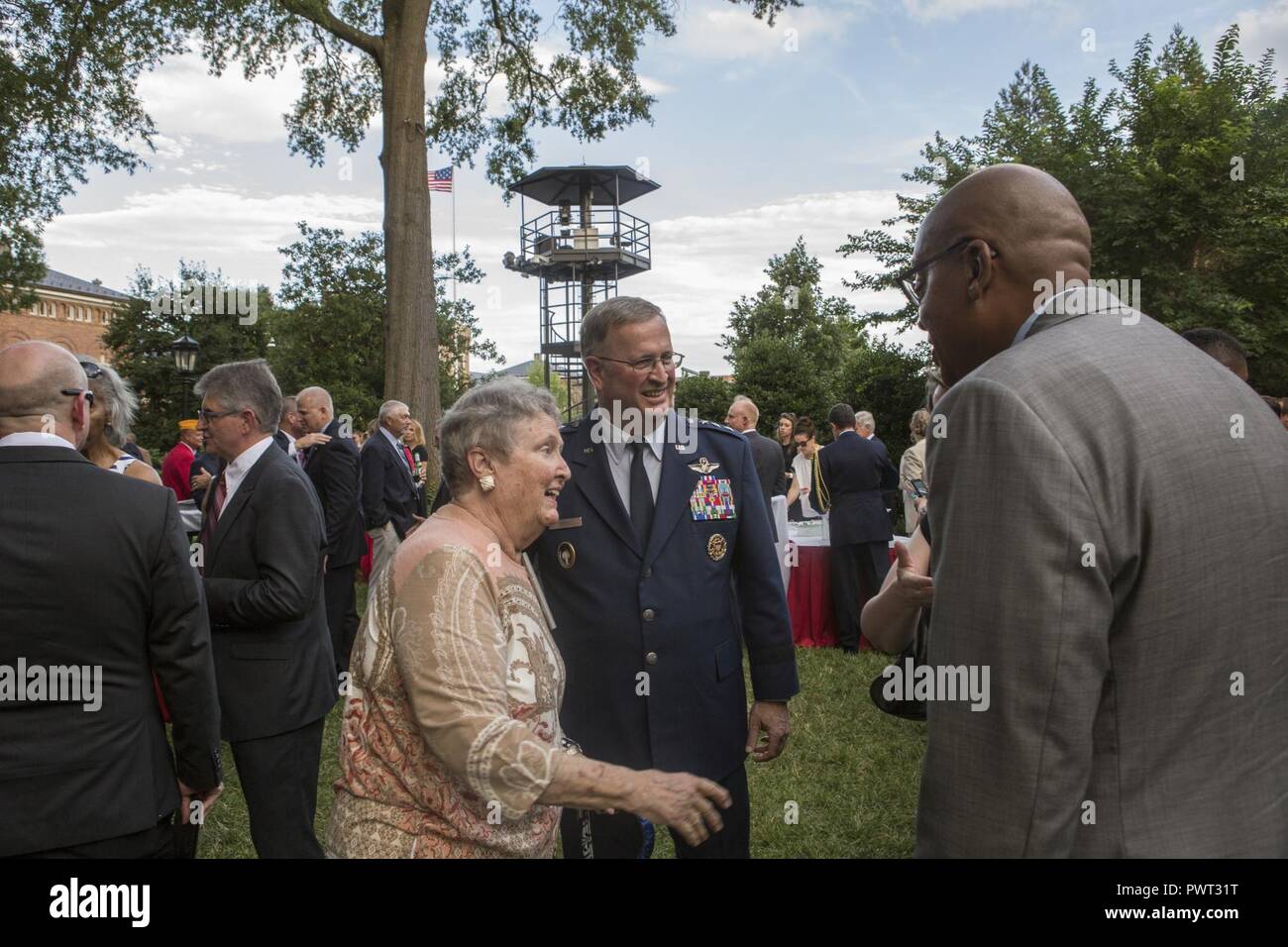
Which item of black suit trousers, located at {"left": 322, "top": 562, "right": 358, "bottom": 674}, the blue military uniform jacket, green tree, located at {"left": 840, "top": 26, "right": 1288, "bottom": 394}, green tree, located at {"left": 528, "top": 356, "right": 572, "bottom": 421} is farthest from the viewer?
green tree, located at {"left": 840, "top": 26, "right": 1288, "bottom": 394}

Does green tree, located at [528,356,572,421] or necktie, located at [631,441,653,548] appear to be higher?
green tree, located at [528,356,572,421]

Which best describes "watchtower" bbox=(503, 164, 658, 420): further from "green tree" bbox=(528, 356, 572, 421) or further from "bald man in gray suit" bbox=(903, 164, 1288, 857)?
"bald man in gray suit" bbox=(903, 164, 1288, 857)

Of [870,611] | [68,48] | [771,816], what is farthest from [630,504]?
[68,48]

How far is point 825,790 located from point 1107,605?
431 centimetres

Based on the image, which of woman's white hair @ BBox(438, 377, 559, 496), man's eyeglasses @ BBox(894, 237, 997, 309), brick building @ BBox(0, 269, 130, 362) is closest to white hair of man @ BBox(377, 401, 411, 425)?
woman's white hair @ BBox(438, 377, 559, 496)

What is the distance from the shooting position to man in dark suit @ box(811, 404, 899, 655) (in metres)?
8.66

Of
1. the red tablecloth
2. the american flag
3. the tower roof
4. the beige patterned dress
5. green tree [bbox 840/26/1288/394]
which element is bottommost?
the red tablecloth

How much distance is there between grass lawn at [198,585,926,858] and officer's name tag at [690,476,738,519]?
1.40 meters

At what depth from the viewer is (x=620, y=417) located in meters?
3.00

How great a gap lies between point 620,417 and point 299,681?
1630mm

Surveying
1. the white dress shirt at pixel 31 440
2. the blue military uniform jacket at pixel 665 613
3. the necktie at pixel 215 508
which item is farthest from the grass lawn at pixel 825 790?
the white dress shirt at pixel 31 440

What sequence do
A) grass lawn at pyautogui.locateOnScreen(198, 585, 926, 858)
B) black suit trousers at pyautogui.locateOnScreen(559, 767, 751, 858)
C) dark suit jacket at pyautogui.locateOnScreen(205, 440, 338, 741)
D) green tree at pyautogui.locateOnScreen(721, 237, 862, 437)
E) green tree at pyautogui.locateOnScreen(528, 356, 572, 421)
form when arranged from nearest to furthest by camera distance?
black suit trousers at pyautogui.locateOnScreen(559, 767, 751, 858) < dark suit jacket at pyautogui.locateOnScreen(205, 440, 338, 741) < green tree at pyautogui.locateOnScreen(528, 356, 572, 421) < grass lawn at pyautogui.locateOnScreen(198, 585, 926, 858) < green tree at pyautogui.locateOnScreen(721, 237, 862, 437)

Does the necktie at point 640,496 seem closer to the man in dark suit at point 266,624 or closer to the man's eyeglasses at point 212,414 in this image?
the man in dark suit at point 266,624
